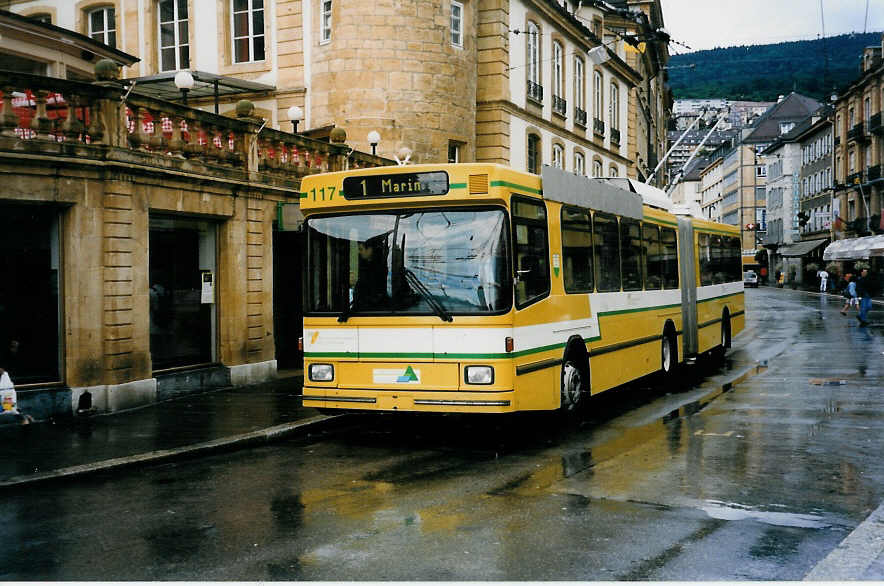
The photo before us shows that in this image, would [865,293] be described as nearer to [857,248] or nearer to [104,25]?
[104,25]

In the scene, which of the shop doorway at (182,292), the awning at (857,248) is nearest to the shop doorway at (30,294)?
the shop doorway at (182,292)

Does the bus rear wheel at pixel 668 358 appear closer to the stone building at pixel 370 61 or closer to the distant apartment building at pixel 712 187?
the stone building at pixel 370 61

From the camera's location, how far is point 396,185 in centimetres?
1052

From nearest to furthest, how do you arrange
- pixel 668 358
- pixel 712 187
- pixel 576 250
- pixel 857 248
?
pixel 576 250, pixel 668 358, pixel 857 248, pixel 712 187

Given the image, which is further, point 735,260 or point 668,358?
point 735,260

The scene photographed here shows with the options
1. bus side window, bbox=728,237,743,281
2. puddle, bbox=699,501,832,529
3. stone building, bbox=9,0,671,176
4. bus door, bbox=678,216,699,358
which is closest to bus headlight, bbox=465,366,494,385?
puddle, bbox=699,501,832,529

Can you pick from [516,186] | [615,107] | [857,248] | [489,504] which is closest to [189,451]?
[489,504]

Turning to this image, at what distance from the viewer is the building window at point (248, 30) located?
2642cm

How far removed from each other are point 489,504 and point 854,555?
2780 millimetres

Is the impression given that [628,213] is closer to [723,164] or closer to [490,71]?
[490,71]

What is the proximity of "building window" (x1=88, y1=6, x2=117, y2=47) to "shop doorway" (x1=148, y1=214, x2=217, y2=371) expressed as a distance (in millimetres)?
15536

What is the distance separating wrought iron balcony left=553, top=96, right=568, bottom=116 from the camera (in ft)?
113

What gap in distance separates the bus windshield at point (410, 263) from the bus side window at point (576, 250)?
179 centimetres

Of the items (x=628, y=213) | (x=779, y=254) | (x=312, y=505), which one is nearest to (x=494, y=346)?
(x=312, y=505)
